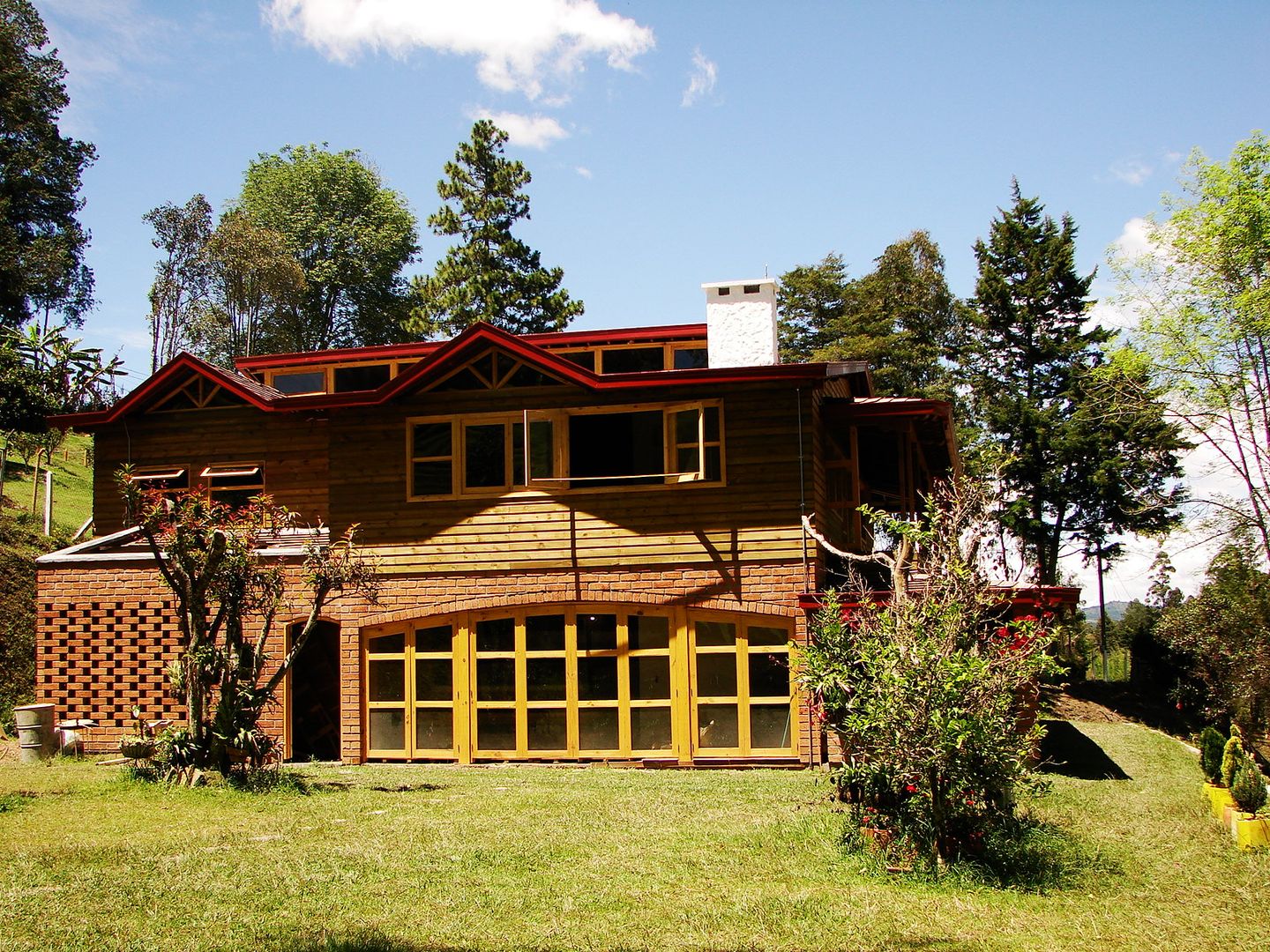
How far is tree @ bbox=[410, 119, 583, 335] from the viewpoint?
3916cm

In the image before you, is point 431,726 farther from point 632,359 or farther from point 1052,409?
point 1052,409

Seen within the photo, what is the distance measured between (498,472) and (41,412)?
60.6ft

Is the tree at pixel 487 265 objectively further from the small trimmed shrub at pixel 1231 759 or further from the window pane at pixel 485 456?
the small trimmed shrub at pixel 1231 759

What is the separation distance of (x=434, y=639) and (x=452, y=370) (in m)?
4.19

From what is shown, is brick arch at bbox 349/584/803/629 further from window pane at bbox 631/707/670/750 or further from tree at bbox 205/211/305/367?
tree at bbox 205/211/305/367

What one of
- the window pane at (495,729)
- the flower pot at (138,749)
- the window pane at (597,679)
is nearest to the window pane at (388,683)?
the window pane at (495,729)

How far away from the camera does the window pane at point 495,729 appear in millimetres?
16438

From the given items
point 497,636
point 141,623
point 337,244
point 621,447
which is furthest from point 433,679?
point 337,244

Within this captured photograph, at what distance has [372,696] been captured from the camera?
55.5ft

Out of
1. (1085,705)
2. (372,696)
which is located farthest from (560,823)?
(1085,705)

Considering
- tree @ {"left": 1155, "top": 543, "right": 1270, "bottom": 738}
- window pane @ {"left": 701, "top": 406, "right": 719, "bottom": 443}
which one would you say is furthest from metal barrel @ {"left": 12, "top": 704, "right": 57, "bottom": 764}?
→ tree @ {"left": 1155, "top": 543, "right": 1270, "bottom": 738}

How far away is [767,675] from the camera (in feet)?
52.3

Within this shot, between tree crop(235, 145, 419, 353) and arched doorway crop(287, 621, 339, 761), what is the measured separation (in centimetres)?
3460

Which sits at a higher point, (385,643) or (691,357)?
(691,357)
